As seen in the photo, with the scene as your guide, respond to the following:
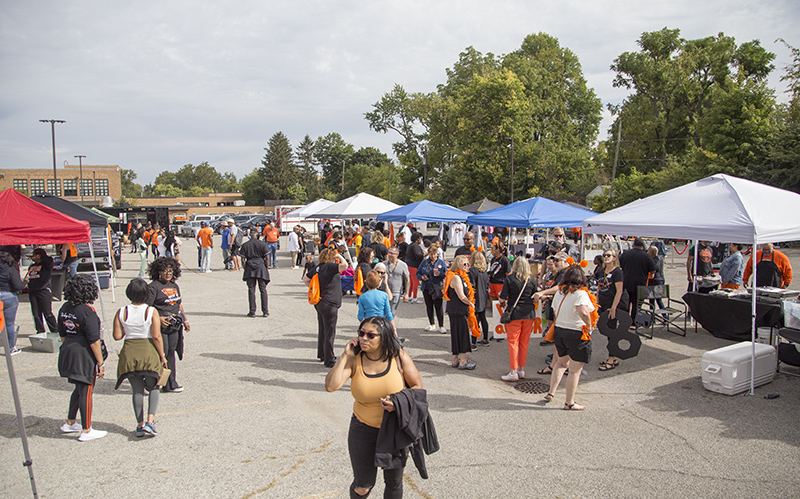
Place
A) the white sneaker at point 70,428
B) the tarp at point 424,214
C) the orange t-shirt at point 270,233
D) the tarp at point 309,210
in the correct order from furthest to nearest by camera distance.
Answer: the tarp at point 309,210 → the orange t-shirt at point 270,233 → the tarp at point 424,214 → the white sneaker at point 70,428

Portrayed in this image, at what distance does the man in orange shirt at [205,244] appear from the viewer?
18.7 meters

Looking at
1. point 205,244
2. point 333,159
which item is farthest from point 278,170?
point 205,244

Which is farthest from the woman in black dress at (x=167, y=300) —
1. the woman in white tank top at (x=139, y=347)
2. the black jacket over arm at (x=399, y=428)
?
the black jacket over arm at (x=399, y=428)

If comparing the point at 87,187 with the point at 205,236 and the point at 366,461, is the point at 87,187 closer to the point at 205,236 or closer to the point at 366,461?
the point at 205,236

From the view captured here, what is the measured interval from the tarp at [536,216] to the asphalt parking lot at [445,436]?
537cm

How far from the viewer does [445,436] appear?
495cm

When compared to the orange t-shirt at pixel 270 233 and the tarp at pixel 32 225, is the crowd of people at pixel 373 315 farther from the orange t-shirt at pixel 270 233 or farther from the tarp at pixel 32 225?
the orange t-shirt at pixel 270 233

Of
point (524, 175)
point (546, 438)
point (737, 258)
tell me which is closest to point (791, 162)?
point (524, 175)

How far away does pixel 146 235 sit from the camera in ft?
64.5

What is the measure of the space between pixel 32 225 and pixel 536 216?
10.5 m

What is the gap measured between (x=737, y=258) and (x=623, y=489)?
7.22m

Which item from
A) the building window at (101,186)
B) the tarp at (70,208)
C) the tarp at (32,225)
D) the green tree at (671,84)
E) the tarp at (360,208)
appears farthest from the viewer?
the building window at (101,186)

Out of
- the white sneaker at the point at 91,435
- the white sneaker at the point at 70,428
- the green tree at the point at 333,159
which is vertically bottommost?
the white sneaker at the point at 91,435

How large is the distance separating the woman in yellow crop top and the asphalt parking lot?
0.95m
